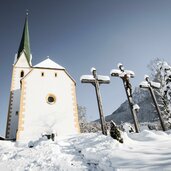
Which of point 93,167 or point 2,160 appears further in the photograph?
point 2,160

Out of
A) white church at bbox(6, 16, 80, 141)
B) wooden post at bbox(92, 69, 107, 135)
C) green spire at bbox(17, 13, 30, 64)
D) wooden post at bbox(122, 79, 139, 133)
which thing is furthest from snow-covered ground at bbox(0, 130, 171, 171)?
green spire at bbox(17, 13, 30, 64)

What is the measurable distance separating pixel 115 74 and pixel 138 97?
170 ft

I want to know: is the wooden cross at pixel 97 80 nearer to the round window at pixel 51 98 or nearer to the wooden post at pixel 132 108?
the wooden post at pixel 132 108

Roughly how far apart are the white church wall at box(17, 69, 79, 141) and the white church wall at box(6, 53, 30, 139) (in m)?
4.19

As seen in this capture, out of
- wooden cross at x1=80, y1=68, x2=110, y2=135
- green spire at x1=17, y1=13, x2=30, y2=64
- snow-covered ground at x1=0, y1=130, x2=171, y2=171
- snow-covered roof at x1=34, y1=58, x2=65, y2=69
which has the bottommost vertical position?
snow-covered ground at x1=0, y1=130, x2=171, y2=171

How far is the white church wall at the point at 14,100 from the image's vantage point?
1660 centimetres

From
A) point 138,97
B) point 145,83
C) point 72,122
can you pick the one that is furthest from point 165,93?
point 138,97

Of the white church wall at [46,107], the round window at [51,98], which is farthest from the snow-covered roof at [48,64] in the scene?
the round window at [51,98]

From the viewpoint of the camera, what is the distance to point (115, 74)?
34.8ft

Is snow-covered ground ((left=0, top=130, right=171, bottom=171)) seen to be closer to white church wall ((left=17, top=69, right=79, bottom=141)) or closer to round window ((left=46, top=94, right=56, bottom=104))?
white church wall ((left=17, top=69, right=79, bottom=141))

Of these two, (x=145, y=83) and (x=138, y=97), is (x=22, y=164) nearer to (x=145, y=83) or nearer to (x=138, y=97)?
(x=145, y=83)

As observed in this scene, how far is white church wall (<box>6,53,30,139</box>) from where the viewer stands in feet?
54.5

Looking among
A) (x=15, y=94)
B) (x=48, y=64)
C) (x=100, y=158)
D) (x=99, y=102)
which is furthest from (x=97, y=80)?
(x=15, y=94)

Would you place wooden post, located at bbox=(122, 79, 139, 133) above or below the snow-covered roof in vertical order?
below
